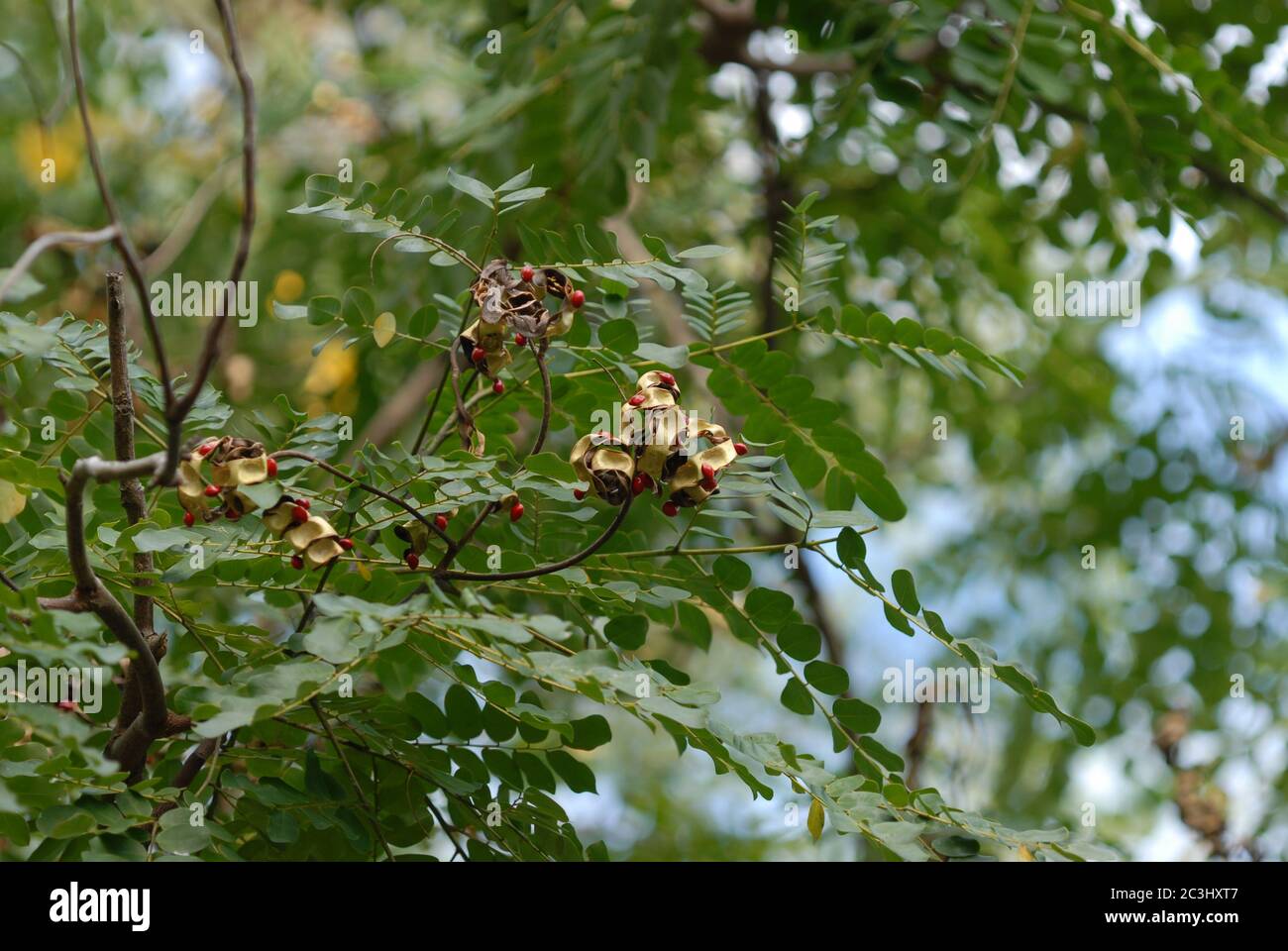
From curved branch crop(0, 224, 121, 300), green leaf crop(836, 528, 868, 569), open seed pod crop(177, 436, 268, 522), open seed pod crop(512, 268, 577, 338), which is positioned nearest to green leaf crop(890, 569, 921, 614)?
green leaf crop(836, 528, 868, 569)

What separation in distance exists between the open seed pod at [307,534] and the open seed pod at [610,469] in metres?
0.15

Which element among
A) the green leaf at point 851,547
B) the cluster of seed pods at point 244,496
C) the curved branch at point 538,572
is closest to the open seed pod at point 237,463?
the cluster of seed pods at point 244,496

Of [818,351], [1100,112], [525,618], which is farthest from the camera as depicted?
[818,351]

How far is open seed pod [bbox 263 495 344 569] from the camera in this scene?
714 millimetres

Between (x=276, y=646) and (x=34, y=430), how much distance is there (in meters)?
0.31

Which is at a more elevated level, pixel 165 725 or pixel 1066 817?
pixel 165 725

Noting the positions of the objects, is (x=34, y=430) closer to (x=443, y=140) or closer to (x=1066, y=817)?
(x=443, y=140)

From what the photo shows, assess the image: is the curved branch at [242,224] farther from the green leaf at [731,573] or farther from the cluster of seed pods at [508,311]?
the green leaf at [731,573]

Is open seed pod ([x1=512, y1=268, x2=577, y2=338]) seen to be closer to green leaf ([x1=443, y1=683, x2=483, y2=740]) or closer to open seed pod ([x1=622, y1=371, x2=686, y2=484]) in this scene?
open seed pod ([x1=622, y1=371, x2=686, y2=484])

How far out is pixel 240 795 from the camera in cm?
81

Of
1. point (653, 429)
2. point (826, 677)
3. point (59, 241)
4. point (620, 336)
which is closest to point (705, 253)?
point (620, 336)

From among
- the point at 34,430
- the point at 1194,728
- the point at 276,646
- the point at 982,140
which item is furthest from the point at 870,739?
the point at 1194,728

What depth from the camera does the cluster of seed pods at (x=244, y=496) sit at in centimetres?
70

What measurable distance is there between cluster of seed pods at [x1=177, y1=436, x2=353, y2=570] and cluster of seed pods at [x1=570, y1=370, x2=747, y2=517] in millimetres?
152
